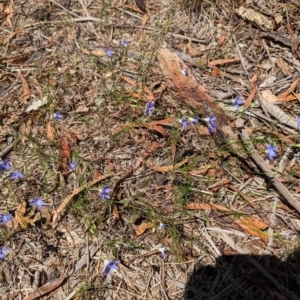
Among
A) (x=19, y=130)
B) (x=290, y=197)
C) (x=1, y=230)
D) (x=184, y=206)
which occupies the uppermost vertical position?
(x=290, y=197)

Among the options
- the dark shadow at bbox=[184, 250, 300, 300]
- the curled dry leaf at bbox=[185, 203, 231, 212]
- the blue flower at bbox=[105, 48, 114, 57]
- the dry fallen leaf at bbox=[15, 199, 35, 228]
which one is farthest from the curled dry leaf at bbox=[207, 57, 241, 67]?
the dry fallen leaf at bbox=[15, 199, 35, 228]

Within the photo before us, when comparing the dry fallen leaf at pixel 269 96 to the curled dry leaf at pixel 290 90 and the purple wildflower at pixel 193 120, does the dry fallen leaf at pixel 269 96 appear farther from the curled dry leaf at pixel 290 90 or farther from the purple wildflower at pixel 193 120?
the purple wildflower at pixel 193 120

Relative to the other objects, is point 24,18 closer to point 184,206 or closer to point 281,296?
point 184,206

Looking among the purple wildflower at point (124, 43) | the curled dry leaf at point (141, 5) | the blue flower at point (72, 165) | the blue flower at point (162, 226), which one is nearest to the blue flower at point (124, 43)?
the purple wildflower at point (124, 43)

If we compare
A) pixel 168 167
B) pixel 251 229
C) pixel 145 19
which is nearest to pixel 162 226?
pixel 168 167

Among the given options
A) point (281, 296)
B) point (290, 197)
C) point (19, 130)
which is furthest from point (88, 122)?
point (281, 296)
